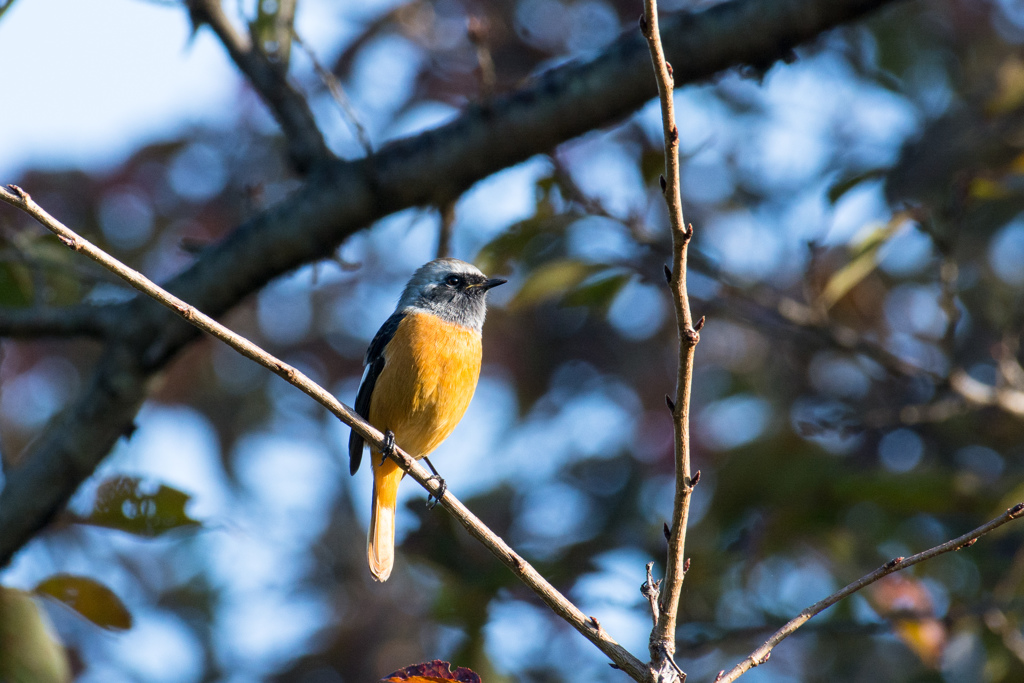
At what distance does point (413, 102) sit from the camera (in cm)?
732

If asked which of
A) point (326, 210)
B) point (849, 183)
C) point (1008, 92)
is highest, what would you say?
point (1008, 92)

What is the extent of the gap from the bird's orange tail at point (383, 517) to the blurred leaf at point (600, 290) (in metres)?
1.26

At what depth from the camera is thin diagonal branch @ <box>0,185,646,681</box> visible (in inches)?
75.7

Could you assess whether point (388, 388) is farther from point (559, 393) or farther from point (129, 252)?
point (129, 252)

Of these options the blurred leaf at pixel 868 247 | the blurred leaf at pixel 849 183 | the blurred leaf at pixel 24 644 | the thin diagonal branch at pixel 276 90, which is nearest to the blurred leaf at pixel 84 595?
the blurred leaf at pixel 24 644

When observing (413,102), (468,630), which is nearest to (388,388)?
(468,630)

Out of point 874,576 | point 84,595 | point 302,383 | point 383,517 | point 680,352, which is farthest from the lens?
point 383,517

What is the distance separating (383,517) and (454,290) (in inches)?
48.4

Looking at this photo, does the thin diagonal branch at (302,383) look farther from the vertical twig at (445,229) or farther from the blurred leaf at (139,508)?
the vertical twig at (445,229)

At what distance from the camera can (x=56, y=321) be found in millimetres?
3818

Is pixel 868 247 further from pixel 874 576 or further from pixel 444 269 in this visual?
pixel 874 576

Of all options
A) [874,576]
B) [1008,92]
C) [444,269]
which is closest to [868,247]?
[1008,92]

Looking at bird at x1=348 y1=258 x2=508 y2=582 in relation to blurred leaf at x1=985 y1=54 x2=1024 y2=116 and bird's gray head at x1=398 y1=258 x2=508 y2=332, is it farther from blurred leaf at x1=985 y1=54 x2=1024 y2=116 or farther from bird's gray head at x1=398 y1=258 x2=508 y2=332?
blurred leaf at x1=985 y1=54 x2=1024 y2=116

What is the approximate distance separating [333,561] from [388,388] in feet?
13.4
